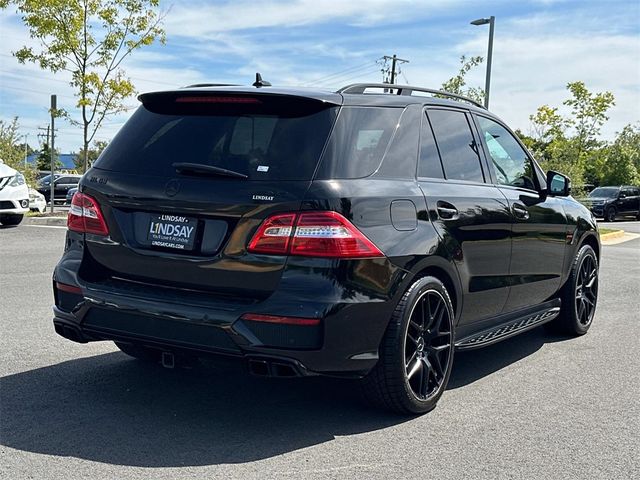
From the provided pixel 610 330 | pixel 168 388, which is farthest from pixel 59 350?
pixel 610 330

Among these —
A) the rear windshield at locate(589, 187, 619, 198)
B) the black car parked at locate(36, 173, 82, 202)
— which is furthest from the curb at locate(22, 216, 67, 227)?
the rear windshield at locate(589, 187, 619, 198)

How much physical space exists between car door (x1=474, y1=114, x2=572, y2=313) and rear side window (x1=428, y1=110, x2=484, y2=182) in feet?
0.74

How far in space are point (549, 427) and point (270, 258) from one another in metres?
1.81

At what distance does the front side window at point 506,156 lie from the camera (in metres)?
5.45

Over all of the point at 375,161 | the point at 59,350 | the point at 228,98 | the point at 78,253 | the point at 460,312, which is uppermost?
the point at 228,98

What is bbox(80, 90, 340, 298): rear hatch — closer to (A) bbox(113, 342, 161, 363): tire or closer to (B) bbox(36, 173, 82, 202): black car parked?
(A) bbox(113, 342, 161, 363): tire

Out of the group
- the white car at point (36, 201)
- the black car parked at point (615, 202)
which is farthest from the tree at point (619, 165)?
the white car at point (36, 201)

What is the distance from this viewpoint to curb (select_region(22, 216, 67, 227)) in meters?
17.6

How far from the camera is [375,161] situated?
4105 millimetres

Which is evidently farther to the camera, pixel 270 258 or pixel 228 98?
pixel 228 98

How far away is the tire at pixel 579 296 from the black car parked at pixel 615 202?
2600 cm

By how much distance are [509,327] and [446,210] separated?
1257 millimetres

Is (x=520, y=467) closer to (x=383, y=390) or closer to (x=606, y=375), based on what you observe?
(x=383, y=390)

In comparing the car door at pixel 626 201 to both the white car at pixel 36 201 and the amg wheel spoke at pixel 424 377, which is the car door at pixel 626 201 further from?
the amg wheel spoke at pixel 424 377
